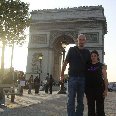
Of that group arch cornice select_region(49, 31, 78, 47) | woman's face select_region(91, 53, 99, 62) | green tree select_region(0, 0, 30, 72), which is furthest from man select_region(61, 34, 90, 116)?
arch cornice select_region(49, 31, 78, 47)

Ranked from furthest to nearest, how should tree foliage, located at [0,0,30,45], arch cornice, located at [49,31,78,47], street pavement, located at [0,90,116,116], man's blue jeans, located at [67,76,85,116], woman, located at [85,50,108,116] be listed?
arch cornice, located at [49,31,78,47]
tree foliage, located at [0,0,30,45]
street pavement, located at [0,90,116,116]
man's blue jeans, located at [67,76,85,116]
woman, located at [85,50,108,116]

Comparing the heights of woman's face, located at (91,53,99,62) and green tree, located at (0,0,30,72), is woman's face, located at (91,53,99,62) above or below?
below

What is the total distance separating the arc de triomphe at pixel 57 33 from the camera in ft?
153

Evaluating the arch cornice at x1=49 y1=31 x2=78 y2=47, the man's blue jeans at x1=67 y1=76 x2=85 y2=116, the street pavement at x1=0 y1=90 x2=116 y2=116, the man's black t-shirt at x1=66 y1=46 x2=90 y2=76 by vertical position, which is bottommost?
the street pavement at x1=0 y1=90 x2=116 y2=116

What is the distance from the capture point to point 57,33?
47.9 meters

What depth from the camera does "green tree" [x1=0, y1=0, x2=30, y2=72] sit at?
37500 mm

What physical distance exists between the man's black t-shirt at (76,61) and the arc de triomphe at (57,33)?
122ft

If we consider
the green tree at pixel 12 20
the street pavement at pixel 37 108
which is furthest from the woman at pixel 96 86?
the green tree at pixel 12 20

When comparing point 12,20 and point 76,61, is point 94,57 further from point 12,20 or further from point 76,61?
point 12,20

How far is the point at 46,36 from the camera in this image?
48250 millimetres

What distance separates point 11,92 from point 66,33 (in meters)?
31.9

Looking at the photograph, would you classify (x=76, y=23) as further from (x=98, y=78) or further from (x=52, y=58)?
(x=98, y=78)

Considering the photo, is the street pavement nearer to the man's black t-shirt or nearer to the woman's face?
the man's black t-shirt

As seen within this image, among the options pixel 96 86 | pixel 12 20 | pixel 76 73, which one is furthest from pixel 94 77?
pixel 12 20
